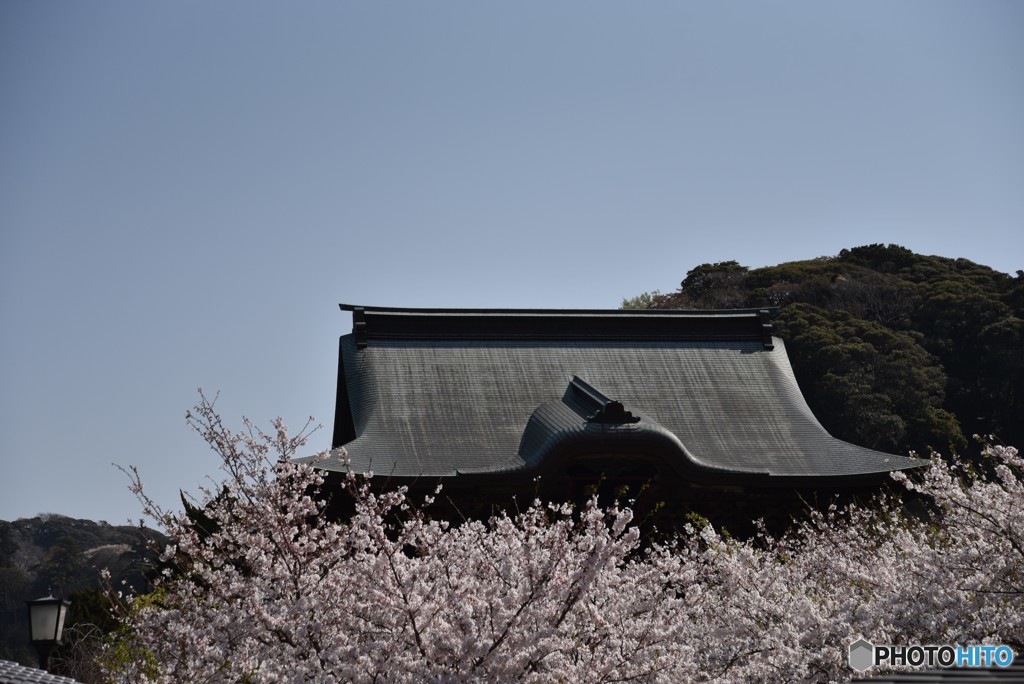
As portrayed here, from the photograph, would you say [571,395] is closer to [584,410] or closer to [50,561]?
[584,410]

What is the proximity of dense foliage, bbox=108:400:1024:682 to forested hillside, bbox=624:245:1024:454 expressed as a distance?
26.7m

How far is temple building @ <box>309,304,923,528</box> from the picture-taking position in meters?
15.5

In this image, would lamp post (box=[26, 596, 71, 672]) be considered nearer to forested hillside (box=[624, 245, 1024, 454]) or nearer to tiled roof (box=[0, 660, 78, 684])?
tiled roof (box=[0, 660, 78, 684])

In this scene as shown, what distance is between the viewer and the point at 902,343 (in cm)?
3994

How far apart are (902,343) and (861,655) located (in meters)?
32.6

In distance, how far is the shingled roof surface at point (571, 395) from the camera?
626 inches

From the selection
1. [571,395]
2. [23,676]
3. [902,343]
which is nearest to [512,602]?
[23,676]

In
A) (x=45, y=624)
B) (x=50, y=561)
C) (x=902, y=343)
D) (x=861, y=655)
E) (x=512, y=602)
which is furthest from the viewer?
(x=50, y=561)

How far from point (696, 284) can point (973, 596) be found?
1533 inches

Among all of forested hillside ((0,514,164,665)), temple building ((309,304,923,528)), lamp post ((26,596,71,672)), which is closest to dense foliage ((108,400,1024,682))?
lamp post ((26,596,71,672))

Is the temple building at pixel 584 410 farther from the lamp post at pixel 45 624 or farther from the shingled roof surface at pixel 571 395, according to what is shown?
the lamp post at pixel 45 624

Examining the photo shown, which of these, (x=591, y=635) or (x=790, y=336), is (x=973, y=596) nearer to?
(x=591, y=635)

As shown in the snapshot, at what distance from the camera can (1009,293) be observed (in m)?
41.5

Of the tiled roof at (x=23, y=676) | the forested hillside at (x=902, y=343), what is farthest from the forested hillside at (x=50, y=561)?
the tiled roof at (x=23, y=676)
